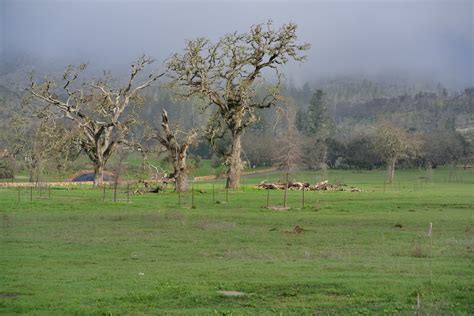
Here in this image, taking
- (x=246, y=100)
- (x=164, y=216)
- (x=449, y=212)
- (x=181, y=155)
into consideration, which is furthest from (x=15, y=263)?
(x=246, y=100)

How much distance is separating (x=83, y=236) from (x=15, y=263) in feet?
25.2

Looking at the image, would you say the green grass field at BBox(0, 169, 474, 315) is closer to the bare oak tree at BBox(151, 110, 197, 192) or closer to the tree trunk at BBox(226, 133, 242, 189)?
the bare oak tree at BBox(151, 110, 197, 192)

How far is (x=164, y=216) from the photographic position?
128 feet

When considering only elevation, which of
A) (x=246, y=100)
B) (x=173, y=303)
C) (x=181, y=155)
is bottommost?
(x=173, y=303)

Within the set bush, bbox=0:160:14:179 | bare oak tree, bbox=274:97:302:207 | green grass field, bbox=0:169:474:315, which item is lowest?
green grass field, bbox=0:169:474:315

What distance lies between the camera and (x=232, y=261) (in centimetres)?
2331

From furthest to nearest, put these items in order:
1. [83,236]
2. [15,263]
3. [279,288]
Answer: [83,236]
[15,263]
[279,288]

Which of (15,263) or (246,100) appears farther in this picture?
(246,100)

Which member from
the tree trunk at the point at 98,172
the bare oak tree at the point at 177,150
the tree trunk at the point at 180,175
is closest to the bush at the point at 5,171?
the tree trunk at the point at 98,172

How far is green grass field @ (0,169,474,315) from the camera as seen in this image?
16906mm

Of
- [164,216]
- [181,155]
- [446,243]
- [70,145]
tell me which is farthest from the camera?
[70,145]

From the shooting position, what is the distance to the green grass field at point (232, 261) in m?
16.9

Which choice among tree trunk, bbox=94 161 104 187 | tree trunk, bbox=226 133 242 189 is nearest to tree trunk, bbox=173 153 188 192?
tree trunk, bbox=226 133 242 189

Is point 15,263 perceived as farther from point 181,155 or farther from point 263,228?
point 181,155
